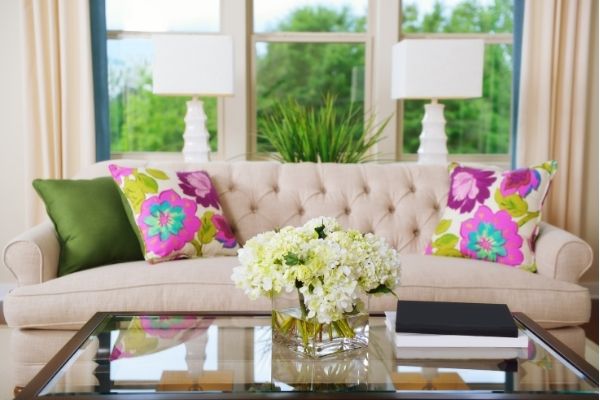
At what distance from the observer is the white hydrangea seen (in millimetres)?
1714

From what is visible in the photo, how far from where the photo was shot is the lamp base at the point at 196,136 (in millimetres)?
3824

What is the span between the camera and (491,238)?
9.64ft

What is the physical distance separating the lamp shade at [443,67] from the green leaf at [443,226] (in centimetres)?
85

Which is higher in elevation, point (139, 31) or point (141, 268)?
point (139, 31)

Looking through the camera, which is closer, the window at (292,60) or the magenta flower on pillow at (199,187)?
the magenta flower on pillow at (199,187)

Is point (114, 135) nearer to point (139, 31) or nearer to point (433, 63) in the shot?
point (139, 31)

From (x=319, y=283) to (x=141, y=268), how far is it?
3.86 feet

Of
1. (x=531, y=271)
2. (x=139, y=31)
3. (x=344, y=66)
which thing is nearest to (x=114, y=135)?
(x=139, y=31)

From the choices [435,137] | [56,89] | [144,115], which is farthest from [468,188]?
[56,89]

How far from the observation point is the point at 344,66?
4.43m

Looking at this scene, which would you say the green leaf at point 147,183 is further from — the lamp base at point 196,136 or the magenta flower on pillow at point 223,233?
the lamp base at point 196,136

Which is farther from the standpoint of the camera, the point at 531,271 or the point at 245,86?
the point at 245,86

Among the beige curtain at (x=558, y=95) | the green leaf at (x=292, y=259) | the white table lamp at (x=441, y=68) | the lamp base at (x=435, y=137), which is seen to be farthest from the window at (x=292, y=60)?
the green leaf at (x=292, y=259)

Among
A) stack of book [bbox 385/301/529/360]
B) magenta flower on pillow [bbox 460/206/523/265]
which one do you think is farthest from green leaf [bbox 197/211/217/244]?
stack of book [bbox 385/301/529/360]
